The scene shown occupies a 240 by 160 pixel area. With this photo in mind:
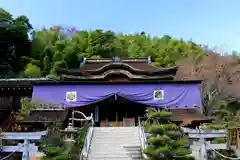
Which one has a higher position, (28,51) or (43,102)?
→ (28,51)

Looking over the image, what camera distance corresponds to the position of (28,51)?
40250mm

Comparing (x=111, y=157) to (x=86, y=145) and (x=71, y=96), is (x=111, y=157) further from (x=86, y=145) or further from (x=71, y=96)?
(x=71, y=96)

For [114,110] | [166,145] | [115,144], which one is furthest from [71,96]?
Result: [166,145]

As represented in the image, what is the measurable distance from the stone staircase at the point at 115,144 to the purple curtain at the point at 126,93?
4.00 meters

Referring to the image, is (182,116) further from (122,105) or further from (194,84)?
(122,105)

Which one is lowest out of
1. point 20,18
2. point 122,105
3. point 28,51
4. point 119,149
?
point 119,149

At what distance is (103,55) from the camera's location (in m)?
36.7

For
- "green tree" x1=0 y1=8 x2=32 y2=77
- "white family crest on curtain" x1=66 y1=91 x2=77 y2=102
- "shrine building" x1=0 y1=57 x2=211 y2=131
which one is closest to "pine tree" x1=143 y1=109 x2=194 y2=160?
"shrine building" x1=0 y1=57 x2=211 y2=131

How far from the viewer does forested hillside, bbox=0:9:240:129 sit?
2753cm

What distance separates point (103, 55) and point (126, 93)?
56.5 feet

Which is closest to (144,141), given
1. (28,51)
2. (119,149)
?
(119,149)

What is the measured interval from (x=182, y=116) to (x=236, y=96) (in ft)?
36.2

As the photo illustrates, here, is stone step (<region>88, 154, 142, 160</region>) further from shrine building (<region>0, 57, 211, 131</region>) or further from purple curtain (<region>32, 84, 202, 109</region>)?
purple curtain (<region>32, 84, 202, 109</region>)

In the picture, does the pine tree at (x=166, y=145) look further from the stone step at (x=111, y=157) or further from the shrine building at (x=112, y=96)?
the shrine building at (x=112, y=96)
